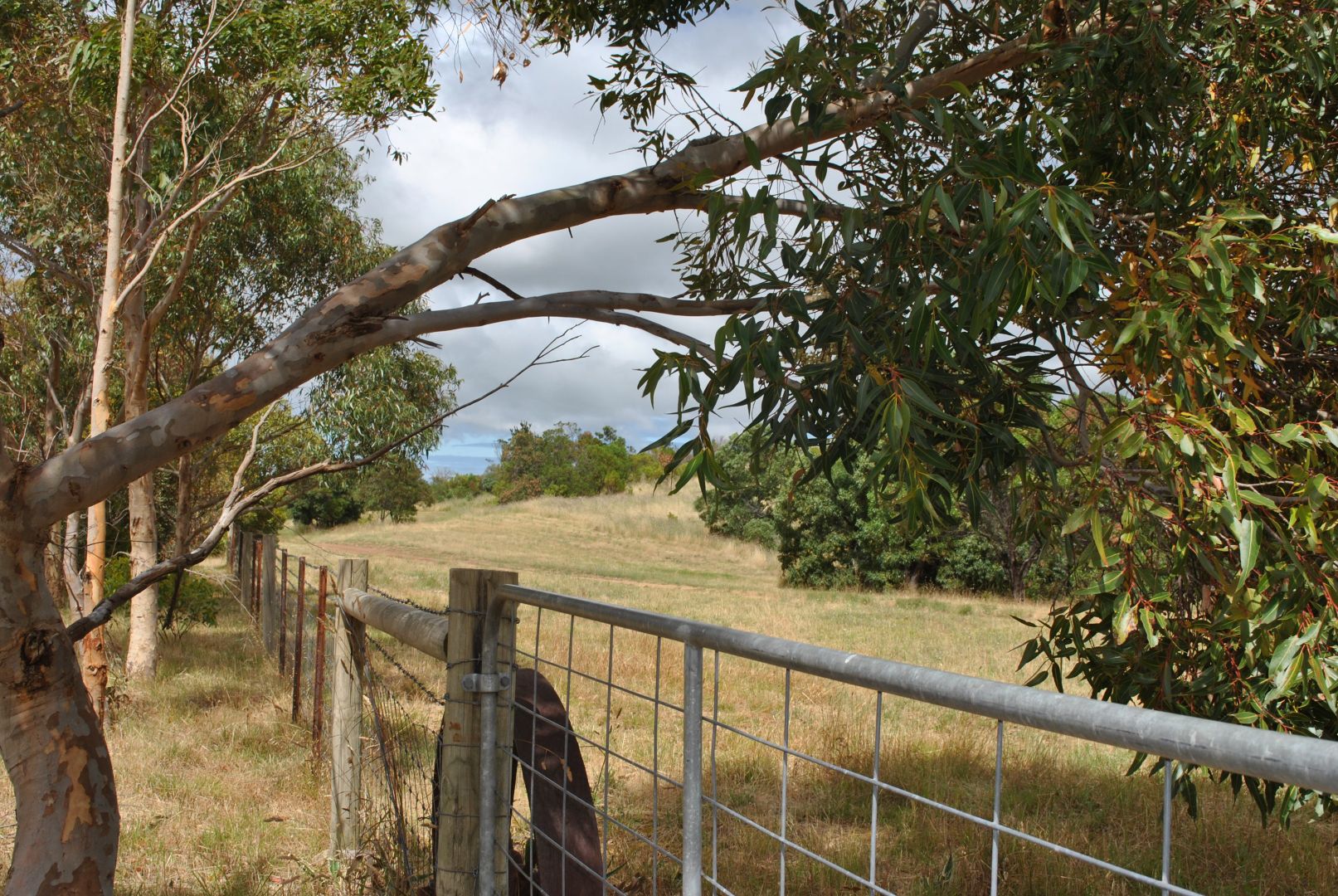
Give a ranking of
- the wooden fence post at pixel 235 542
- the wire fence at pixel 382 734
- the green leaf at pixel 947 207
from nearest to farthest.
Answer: the green leaf at pixel 947 207, the wire fence at pixel 382 734, the wooden fence post at pixel 235 542

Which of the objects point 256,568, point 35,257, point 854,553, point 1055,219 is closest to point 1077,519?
point 1055,219

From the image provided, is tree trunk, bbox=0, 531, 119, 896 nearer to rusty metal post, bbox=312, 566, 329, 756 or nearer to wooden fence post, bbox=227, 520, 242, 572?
rusty metal post, bbox=312, 566, 329, 756

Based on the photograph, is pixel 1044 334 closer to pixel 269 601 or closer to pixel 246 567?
pixel 269 601

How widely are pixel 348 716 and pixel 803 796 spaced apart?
3301 mm

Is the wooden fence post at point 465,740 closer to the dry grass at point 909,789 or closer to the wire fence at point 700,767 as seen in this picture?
the wire fence at point 700,767

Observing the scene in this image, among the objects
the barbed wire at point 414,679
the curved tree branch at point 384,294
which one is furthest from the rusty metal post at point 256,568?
the curved tree branch at point 384,294

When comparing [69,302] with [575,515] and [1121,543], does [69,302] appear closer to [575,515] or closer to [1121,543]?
[1121,543]

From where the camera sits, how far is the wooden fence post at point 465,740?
112 inches

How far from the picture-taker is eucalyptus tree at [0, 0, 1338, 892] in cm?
261

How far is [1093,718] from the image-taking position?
3.94ft

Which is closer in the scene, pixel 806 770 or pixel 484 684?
pixel 484 684

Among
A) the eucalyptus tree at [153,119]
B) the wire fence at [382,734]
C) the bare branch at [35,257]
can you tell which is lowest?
the wire fence at [382,734]

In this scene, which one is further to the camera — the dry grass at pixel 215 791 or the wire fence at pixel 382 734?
the dry grass at pixel 215 791

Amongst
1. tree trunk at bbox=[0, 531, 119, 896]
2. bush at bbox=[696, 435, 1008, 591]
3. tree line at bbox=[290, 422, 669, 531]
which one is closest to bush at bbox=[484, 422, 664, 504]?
tree line at bbox=[290, 422, 669, 531]
